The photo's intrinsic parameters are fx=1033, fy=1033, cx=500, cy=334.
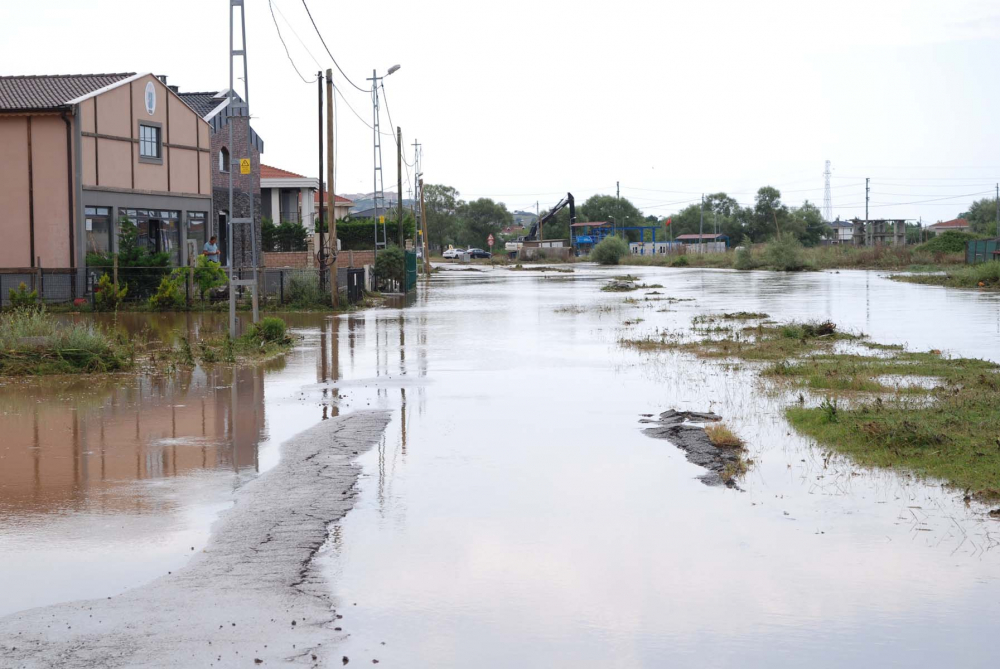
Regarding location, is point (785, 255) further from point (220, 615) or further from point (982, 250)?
point (220, 615)

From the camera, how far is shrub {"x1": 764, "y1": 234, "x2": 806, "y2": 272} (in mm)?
77000

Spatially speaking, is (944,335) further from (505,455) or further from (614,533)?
(614,533)

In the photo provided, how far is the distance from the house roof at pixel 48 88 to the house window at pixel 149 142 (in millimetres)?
1893

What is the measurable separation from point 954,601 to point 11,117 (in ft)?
105

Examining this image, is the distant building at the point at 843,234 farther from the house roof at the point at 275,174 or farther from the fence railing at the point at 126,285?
the fence railing at the point at 126,285

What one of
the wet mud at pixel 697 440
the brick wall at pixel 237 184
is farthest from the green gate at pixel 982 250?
the wet mud at pixel 697 440

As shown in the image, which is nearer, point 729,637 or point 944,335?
point 729,637

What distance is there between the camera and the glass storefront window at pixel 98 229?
107 feet

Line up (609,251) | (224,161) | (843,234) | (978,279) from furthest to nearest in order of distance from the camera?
1. (843,234)
2. (609,251)
3. (224,161)
4. (978,279)

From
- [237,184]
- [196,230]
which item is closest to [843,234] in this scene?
[237,184]

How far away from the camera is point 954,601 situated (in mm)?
6246

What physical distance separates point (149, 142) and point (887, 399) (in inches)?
1179

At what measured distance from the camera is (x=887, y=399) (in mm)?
13172

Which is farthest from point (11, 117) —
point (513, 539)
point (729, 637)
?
point (729, 637)
